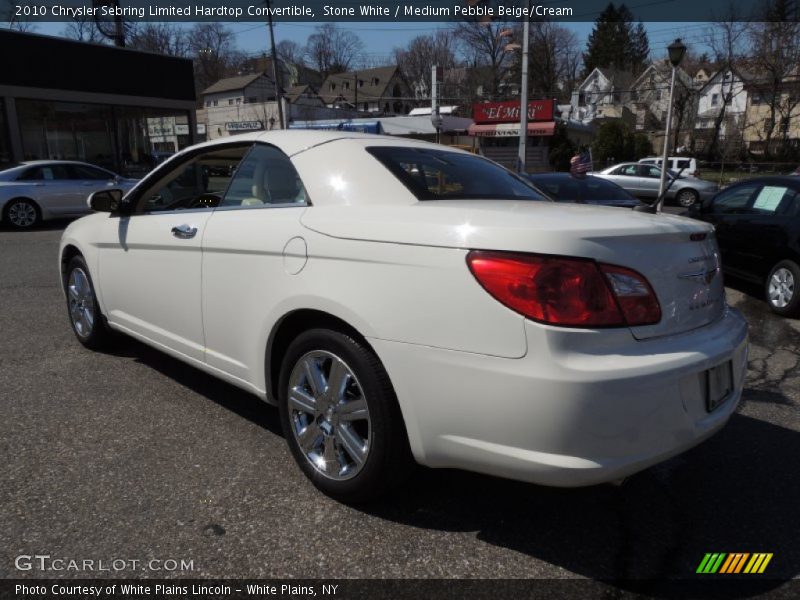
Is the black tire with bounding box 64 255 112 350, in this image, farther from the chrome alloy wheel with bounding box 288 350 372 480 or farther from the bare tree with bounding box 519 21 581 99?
the bare tree with bounding box 519 21 581 99

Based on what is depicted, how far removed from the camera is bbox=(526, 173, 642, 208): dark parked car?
910cm

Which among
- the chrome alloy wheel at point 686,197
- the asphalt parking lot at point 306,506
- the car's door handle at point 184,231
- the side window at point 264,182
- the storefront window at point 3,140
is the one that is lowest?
the chrome alloy wheel at point 686,197

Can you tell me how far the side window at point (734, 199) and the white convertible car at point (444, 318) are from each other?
5.00 metres

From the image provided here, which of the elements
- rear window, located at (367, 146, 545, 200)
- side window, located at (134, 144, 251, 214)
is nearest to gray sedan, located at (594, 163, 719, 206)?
rear window, located at (367, 146, 545, 200)

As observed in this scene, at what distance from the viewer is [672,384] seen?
6.77 ft

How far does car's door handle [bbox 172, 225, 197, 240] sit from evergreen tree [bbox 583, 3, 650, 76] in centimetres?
8016

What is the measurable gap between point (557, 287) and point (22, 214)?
13.4m

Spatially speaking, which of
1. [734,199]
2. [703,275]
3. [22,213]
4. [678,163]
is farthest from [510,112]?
[703,275]

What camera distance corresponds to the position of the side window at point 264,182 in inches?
114

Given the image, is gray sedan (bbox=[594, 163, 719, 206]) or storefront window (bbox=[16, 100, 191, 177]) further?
gray sedan (bbox=[594, 163, 719, 206])

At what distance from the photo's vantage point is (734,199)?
7238 millimetres

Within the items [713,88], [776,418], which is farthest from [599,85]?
[776,418]

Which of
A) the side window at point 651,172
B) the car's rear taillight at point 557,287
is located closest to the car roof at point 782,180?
the car's rear taillight at point 557,287

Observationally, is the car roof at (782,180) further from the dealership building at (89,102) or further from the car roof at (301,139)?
the dealership building at (89,102)
